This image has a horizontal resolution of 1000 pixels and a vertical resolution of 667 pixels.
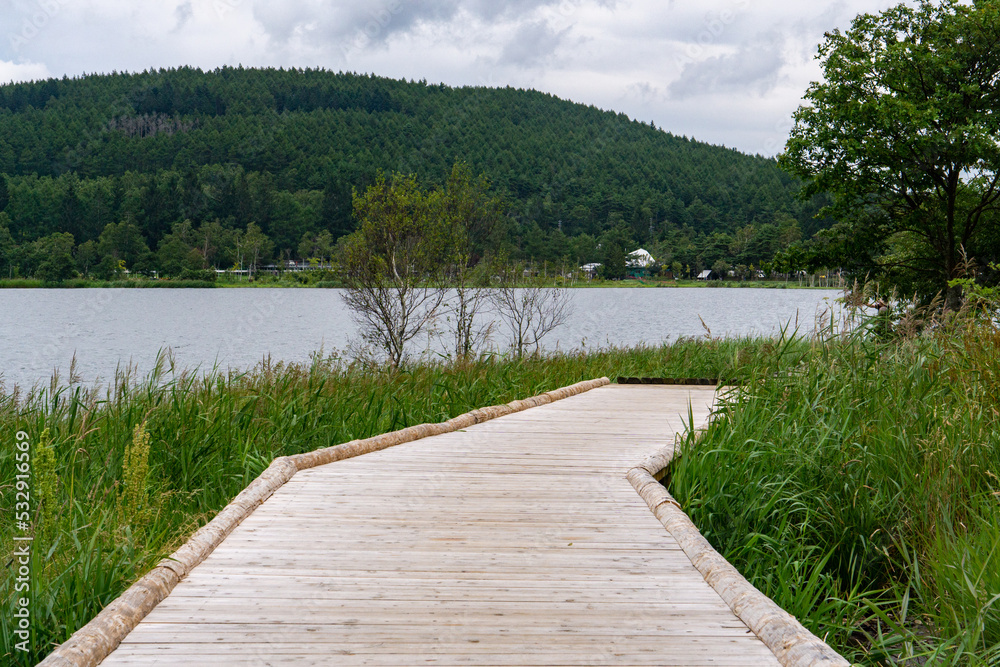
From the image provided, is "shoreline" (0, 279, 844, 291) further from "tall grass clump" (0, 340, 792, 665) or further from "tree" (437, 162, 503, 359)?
"tall grass clump" (0, 340, 792, 665)

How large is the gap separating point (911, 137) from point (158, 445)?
1584 cm

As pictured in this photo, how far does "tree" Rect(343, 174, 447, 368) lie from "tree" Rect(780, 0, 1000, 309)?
30.3ft

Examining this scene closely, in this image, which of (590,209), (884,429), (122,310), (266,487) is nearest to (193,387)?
(266,487)

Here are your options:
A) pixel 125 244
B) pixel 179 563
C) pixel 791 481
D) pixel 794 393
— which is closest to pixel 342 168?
pixel 125 244

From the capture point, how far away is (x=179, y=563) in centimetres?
289

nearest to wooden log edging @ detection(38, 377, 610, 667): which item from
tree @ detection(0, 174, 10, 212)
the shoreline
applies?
the shoreline

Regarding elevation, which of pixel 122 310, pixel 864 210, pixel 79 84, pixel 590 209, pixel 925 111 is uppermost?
pixel 79 84

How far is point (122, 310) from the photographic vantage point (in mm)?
48812

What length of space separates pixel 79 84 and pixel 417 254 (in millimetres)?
89618

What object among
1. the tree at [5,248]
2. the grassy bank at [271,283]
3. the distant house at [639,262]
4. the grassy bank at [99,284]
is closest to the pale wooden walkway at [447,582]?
the grassy bank at [271,283]

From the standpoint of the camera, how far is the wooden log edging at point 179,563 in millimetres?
2172

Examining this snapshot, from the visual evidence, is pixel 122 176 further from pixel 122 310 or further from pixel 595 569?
pixel 595 569

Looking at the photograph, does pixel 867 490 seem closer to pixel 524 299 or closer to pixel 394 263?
pixel 394 263

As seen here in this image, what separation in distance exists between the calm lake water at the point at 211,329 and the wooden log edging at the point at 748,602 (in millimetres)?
10394
